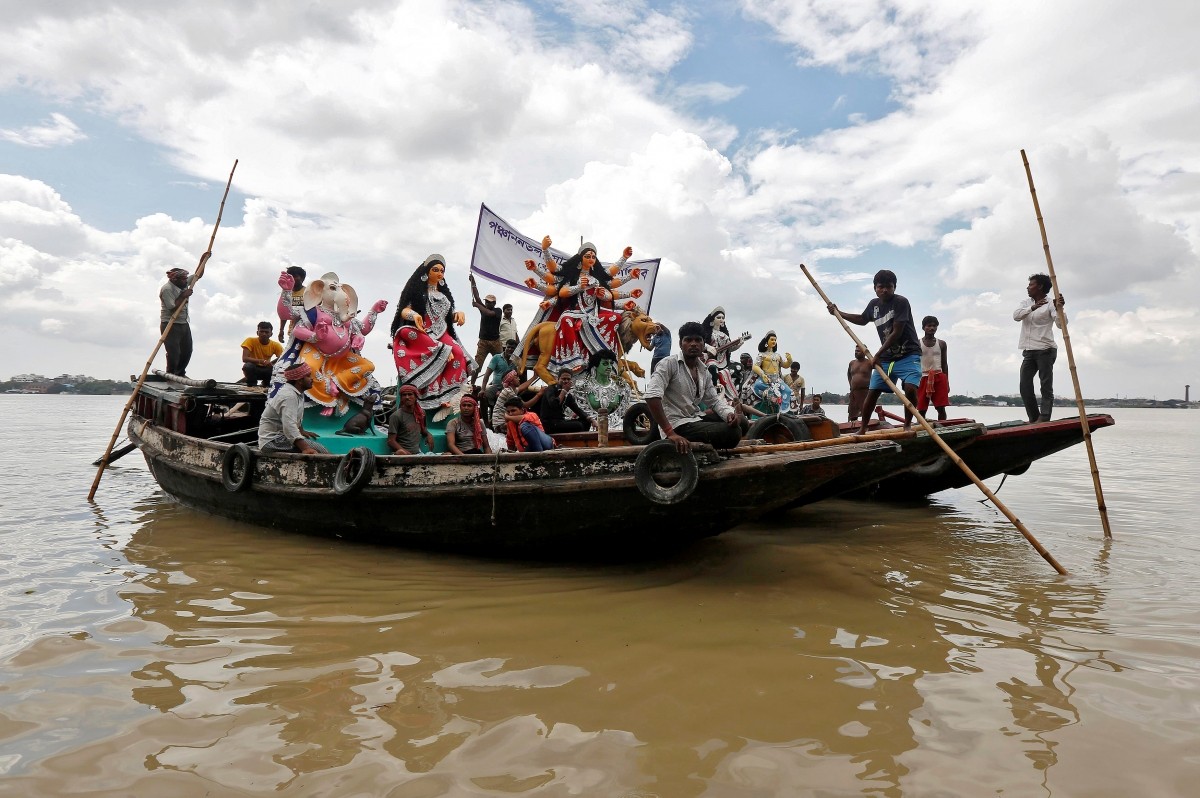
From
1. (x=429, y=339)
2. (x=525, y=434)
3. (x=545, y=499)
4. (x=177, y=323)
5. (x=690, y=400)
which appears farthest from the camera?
(x=177, y=323)

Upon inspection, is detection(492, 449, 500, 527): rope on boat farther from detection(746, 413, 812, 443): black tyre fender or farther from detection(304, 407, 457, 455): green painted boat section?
detection(746, 413, 812, 443): black tyre fender

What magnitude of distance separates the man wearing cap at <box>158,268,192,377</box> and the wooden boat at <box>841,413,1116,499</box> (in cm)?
933

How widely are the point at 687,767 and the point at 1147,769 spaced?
1.58 metres

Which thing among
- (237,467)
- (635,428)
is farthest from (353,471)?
(635,428)

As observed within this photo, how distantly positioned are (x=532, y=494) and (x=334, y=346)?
3.50m

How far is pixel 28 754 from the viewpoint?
2404 millimetres

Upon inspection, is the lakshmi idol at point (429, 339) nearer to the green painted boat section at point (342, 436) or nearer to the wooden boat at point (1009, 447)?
the green painted boat section at point (342, 436)

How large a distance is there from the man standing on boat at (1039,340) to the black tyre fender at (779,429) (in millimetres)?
2960

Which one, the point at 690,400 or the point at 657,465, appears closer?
the point at 657,465

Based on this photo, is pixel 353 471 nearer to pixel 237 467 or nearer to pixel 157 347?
pixel 237 467

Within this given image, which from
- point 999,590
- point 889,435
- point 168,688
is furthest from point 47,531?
point 999,590

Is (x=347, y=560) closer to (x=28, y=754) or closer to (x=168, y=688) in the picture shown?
(x=168, y=688)

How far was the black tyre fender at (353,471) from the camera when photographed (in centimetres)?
521

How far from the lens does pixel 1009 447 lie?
699 centimetres
